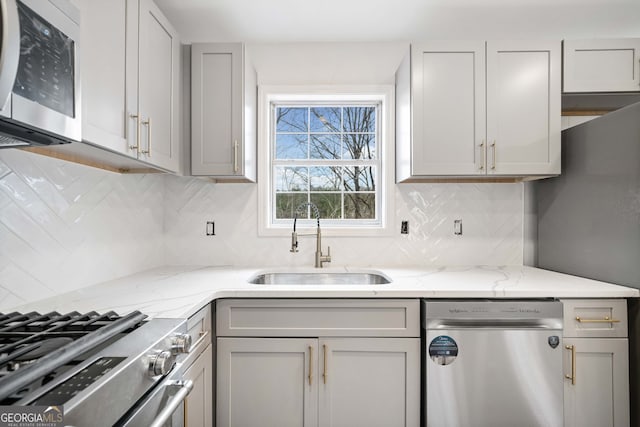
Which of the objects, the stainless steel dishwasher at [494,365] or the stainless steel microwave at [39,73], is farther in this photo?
the stainless steel dishwasher at [494,365]

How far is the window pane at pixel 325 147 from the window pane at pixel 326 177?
92 millimetres

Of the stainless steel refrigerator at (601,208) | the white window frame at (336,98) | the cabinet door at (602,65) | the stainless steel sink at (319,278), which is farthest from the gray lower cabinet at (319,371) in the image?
the cabinet door at (602,65)

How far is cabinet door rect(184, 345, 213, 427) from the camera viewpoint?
135cm

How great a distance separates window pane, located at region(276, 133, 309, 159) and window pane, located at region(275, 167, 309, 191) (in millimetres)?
98

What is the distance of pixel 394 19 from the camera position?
2.08 meters

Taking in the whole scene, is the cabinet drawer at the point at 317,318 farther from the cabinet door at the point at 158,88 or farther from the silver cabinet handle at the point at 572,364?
the cabinet door at the point at 158,88

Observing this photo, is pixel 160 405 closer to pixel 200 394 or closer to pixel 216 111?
pixel 200 394

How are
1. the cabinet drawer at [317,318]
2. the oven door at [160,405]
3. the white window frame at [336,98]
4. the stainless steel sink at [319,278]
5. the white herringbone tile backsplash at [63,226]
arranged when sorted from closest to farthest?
the oven door at [160,405] < the white herringbone tile backsplash at [63,226] < the cabinet drawer at [317,318] < the stainless steel sink at [319,278] < the white window frame at [336,98]

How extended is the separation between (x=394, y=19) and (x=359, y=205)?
124 centimetres

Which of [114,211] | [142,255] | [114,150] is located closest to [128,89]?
[114,150]

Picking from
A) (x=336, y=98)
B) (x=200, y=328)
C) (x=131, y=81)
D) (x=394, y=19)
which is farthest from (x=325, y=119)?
→ (x=200, y=328)

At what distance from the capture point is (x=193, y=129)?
2012 mm

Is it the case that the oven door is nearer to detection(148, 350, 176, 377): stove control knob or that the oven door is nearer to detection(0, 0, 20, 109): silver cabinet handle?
detection(148, 350, 176, 377): stove control knob

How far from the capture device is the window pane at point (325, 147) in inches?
101
